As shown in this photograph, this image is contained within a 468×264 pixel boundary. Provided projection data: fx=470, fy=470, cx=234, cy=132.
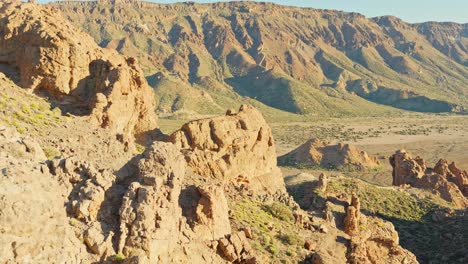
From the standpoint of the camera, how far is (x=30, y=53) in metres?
30.4

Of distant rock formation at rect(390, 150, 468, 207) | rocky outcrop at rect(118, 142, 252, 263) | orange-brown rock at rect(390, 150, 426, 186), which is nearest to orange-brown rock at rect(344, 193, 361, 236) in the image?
rocky outcrop at rect(118, 142, 252, 263)

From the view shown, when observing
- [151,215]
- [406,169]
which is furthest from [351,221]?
[406,169]

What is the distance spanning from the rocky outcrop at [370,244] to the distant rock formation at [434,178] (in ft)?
73.6

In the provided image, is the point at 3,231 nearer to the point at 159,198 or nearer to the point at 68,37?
the point at 159,198

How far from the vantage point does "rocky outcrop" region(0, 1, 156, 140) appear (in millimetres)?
30234

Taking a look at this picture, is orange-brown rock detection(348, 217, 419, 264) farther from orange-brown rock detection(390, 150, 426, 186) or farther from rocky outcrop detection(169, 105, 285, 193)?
orange-brown rock detection(390, 150, 426, 186)

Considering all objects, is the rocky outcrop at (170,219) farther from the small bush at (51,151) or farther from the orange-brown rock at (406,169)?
the orange-brown rock at (406,169)

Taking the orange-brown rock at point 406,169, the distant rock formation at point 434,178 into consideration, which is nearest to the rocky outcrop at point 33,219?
the distant rock formation at point 434,178

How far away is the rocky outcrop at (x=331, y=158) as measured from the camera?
87438mm

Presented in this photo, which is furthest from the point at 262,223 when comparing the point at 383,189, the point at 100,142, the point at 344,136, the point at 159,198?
the point at 344,136

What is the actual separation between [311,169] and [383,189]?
33930 millimetres

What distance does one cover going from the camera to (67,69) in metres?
30.8

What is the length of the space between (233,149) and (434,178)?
31.0 meters

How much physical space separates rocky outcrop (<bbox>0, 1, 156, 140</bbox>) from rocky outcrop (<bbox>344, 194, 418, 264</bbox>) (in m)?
16.4
